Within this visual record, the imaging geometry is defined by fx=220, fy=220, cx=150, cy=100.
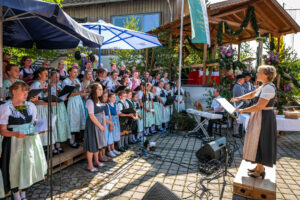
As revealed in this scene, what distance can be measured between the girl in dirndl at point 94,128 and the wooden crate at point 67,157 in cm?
39

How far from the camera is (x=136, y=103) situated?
265 inches

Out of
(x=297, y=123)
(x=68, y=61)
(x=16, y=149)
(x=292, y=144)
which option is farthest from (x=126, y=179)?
(x=68, y=61)

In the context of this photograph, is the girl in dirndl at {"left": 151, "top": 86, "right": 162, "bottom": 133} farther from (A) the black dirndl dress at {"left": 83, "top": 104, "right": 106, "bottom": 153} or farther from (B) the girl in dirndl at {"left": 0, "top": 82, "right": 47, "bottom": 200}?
(B) the girl in dirndl at {"left": 0, "top": 82, "right": 47, "bottom": 200}

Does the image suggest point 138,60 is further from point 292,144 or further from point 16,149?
point 16,149

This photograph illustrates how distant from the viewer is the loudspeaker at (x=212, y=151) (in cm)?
457

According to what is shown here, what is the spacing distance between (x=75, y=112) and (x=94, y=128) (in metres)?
0.85

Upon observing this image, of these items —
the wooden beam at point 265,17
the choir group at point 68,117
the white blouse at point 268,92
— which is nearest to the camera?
the choir group at point 68,117

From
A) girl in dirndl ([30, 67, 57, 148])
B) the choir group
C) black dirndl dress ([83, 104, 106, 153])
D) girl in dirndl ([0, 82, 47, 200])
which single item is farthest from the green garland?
girl in dirndl ([0, 82, 47, 200])

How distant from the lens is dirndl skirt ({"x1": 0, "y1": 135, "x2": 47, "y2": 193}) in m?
3.05

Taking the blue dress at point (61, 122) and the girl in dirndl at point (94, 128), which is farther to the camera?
the blue dress at point (61, 122)

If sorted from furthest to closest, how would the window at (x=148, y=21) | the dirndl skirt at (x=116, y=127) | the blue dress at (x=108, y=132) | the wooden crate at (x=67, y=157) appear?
the window at (x=148, y=21)
the dirndl skirt at (x=116, y=127)
the blue dress at (x=108, y=132)
the wooden crate at (x=67, y=157)

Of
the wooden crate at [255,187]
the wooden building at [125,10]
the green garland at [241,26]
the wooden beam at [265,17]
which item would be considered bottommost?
the wooden crate at [255,187]

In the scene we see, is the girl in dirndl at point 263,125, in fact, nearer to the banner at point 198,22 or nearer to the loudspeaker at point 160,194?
the loudspeaker at point 160,194

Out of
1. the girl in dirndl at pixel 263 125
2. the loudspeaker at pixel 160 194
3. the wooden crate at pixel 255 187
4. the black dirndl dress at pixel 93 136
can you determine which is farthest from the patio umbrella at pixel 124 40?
the loudspeaker at pixel 160 194
